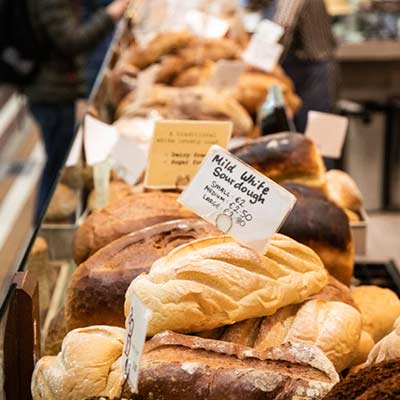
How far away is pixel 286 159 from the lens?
2158 millimetres

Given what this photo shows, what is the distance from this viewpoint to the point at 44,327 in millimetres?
1862

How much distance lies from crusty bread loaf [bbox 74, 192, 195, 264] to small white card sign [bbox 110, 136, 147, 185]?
1.37 feet

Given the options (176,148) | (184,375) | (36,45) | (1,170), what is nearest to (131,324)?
(184,375)

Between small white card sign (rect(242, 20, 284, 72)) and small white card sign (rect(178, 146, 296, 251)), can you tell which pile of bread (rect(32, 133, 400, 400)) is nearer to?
small white card sign (rect(178, 146, 296, 251))

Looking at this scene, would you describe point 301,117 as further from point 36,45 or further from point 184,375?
point 184,375

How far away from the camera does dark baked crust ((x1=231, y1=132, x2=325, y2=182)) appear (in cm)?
216

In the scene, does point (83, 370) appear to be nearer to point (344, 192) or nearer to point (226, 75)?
point (344, 192)

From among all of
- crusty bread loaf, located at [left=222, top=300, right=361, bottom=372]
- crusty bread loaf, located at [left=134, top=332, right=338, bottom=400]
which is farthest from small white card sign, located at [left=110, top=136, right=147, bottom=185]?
crusty bread loaf, located at [left=134, top=332, right=338, bottom=400]

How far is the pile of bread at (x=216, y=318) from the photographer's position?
1.19m

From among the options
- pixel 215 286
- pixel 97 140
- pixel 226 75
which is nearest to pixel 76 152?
pixel 97 140

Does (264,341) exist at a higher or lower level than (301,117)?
higher

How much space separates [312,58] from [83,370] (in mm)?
3554

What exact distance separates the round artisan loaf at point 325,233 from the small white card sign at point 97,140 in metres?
0.78

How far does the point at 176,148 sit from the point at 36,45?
9.57 feet
